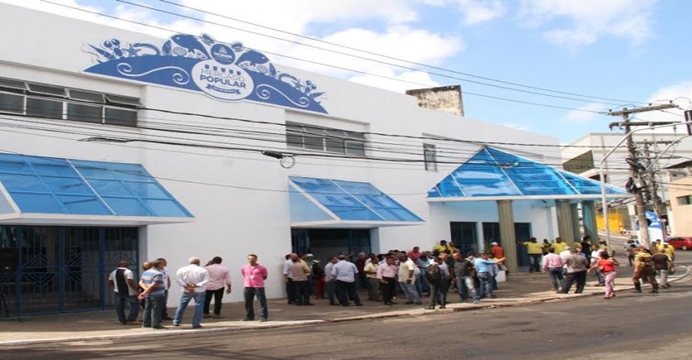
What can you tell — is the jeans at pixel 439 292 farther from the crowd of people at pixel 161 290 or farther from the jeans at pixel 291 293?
the crowd of people at pixel 161 290

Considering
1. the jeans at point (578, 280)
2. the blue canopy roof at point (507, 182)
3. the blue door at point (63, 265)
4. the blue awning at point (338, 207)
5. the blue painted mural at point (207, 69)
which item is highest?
the blue painted mural at point (207, 69)

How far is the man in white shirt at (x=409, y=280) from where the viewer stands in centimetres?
1734

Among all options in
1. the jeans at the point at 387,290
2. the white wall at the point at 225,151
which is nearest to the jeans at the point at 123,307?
the white wall at the point at 225,151

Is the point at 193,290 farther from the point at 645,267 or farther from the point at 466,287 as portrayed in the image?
the point at 645,267

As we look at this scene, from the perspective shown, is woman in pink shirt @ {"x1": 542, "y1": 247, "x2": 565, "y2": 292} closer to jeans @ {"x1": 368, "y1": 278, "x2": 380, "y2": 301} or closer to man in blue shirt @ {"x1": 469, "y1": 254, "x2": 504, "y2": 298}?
man in blue shirt @ {"x1": 469, "y1": 254, "x2": 504, "y2": 298}

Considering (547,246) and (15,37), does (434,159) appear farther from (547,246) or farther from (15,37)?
(15,37)

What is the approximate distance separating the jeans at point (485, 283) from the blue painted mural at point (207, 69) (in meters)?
8.07

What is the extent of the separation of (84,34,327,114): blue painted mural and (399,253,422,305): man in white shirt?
22.8ft

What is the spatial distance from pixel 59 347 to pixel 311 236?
41.8 ft

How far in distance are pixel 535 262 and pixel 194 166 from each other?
15.3 metres

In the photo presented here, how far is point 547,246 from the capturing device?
23672 millimetres

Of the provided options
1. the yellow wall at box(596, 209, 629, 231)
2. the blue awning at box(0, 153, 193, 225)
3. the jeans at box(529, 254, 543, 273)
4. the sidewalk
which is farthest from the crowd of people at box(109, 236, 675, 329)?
the yellow wall at box(596, 209, 629, 231)

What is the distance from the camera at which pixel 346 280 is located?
1730cm

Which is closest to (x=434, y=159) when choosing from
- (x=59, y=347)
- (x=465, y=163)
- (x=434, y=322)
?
(x=465, y=163)
